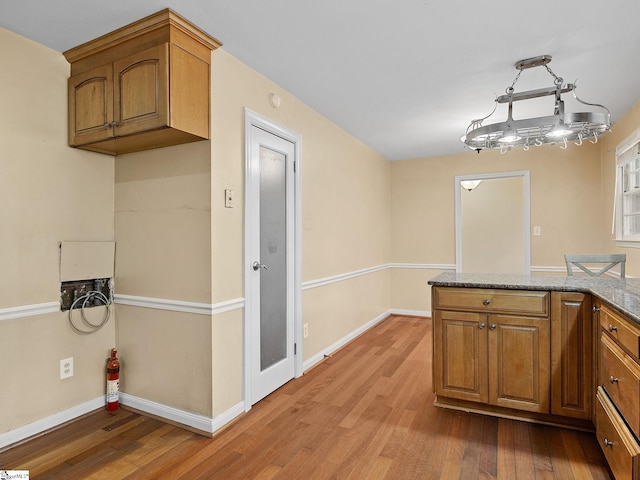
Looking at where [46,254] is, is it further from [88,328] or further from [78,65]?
[78,65]

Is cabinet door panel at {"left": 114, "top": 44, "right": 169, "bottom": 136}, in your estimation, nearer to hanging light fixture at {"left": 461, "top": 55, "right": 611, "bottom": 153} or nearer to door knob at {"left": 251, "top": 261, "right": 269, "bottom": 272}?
door knob at {"left": 251, "top": 261, "right": 269, "bottom": 272}

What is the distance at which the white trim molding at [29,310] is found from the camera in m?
2.15

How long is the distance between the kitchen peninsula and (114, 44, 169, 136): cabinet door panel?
2061mm

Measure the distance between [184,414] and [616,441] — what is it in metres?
2.32

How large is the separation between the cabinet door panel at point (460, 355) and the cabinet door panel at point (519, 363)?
60mm

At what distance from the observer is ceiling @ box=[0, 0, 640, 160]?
1.95 meters

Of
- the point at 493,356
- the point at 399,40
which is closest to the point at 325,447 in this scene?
the point at 493,356

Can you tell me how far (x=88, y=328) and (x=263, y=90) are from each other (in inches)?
82.4

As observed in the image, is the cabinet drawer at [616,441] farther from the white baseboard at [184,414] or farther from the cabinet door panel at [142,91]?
the cabinet door panel at [142,91]

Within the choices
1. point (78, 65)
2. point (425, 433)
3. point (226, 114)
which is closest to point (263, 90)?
point (226, 114)

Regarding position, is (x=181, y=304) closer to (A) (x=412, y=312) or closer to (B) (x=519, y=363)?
(B) (x=519, y=363)

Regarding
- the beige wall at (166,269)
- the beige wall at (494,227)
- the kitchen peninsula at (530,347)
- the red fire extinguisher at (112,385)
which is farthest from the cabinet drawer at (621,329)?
the beige wall at (494,227)

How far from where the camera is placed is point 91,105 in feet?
7.72

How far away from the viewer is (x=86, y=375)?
255 cm
